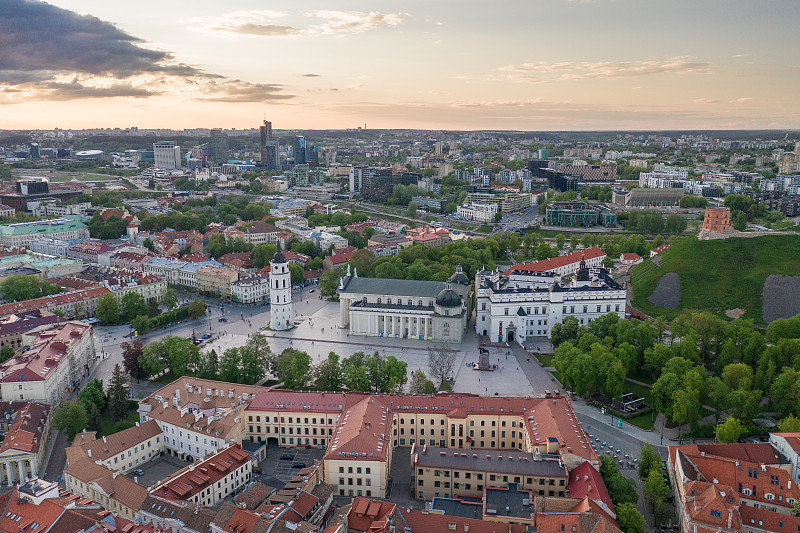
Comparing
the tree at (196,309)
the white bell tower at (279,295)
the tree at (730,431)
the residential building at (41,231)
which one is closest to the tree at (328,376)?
the white bell tower at (279,295)

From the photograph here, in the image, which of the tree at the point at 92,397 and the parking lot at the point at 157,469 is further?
the tree at the point at 92,397

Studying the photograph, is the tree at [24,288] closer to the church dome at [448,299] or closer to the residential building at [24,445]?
the residential building at [24,445]

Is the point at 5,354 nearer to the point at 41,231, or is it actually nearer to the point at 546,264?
the point at 546,264

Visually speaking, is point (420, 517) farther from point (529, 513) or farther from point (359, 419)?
point (359, 419)

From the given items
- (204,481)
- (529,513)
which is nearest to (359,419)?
(204,481)

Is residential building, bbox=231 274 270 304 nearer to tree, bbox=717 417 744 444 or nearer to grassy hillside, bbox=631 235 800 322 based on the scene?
grassy hillside, bbox=631 235 800 322

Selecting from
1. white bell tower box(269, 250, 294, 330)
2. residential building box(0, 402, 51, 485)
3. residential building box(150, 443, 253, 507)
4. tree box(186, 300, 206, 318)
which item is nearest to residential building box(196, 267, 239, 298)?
tree box(186, 300, 206, 318)
